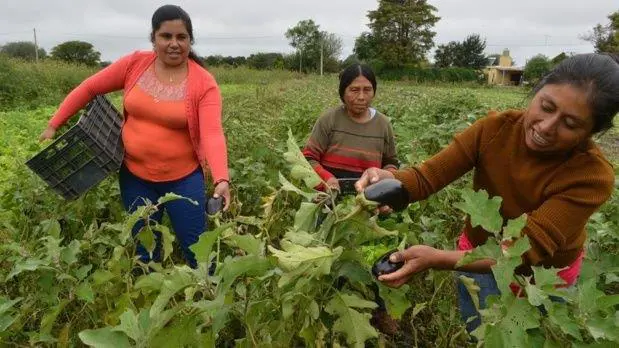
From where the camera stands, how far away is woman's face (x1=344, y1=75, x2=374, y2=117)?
290cm

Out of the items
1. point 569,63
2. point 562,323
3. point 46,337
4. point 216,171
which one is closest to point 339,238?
point 562,323

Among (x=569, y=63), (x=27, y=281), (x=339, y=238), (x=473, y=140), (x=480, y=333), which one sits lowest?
(x=27, y=281)

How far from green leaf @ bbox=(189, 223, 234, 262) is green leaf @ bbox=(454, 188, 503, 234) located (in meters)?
0.48

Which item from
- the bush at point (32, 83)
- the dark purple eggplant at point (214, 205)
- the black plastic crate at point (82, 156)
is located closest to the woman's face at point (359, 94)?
the dark purple eggplant at point (214, 205)

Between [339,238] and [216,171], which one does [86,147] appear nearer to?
[216,171]

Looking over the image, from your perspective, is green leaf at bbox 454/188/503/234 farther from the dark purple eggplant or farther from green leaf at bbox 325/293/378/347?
the dark purple eggplant

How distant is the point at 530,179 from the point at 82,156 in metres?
2.00

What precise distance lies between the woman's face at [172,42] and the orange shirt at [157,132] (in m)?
0.11

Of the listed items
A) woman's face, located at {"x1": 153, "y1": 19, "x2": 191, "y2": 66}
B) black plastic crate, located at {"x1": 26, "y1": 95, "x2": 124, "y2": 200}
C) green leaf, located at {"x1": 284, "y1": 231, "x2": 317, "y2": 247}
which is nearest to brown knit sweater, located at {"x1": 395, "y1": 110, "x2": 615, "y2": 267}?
green leaf, located at {"x1": 284, "y1": 231, "x2": 317, "y2": 247}

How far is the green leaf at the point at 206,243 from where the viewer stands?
1.09 meters

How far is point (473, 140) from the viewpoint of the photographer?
167cm

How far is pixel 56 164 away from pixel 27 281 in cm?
54

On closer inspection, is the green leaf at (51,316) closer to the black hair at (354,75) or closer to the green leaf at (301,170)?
the green leaf at (301,170)

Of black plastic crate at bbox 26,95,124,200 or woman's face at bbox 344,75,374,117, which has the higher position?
woman's face at bbox 344,75,374,117
